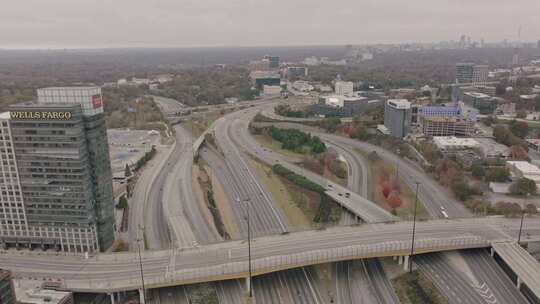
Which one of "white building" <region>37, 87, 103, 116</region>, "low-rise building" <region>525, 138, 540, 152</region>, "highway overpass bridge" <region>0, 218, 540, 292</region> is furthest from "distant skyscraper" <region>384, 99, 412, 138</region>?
"white building" <region>37, 87, 103, 116</region>

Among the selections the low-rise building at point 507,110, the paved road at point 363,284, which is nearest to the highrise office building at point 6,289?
the paved road at point 363,284

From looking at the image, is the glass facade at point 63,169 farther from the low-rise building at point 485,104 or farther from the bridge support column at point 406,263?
the low-rise building at point 485,104

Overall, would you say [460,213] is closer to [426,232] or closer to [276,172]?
[426,232]

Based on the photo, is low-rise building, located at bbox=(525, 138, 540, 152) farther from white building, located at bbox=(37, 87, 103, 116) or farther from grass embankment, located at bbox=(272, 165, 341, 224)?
white building, located at bbox=(37, 87, 103, 116)

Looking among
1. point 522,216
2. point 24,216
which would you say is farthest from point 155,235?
point 522,216

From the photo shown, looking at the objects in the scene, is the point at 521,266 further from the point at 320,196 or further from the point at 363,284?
the point at 320,196

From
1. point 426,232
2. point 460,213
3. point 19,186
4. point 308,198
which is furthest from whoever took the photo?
point 308,198
